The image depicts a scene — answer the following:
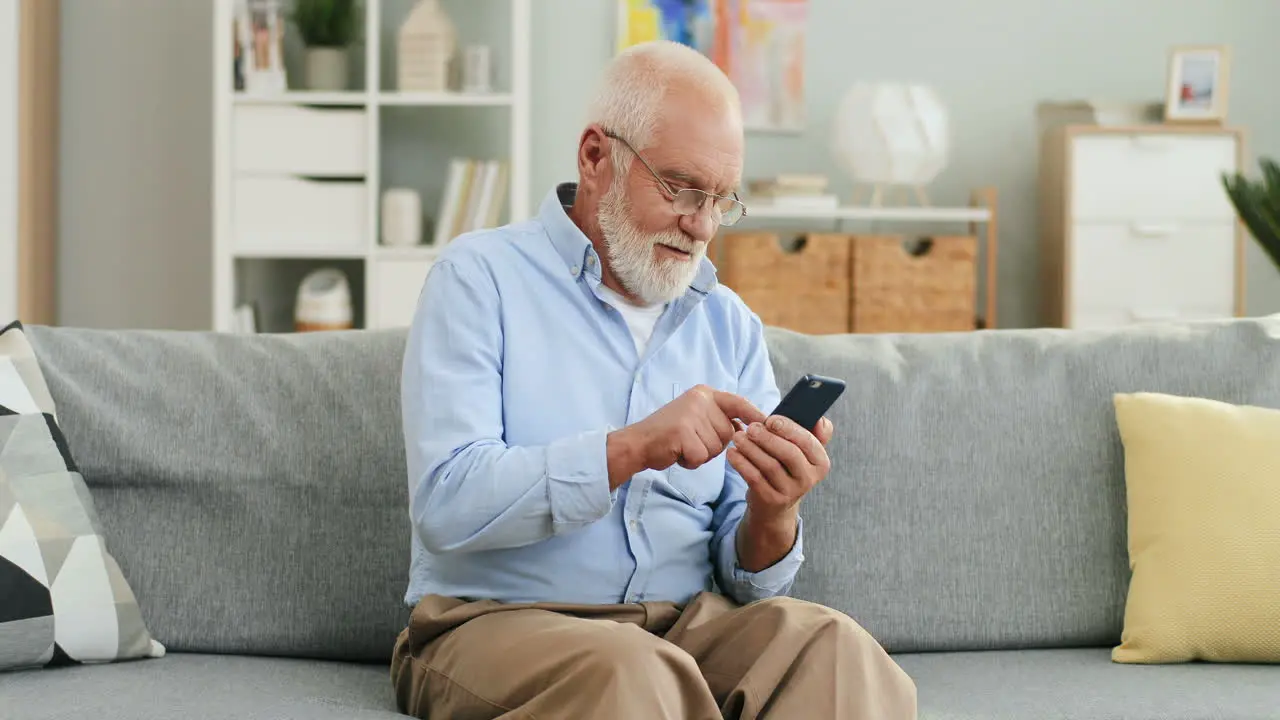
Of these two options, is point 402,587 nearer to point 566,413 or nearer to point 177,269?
point 566,413

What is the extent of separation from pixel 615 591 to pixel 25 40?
125 inches

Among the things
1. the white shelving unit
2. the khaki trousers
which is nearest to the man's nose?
the khaki trousers

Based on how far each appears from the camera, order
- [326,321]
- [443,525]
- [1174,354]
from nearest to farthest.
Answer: [443,525]
[1174,354]
[326,321]

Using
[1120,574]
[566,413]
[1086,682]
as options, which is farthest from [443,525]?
[1120,574]

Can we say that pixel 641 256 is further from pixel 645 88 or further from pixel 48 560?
pixel 48 560

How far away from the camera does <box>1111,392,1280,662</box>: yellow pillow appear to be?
1.73 metres

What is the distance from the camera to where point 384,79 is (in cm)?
423

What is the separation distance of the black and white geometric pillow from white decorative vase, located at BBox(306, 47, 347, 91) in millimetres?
2379

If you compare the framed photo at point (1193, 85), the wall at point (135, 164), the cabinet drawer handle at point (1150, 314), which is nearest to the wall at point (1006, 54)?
the framed photo at point (1193, 85)

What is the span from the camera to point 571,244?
167 centimetres

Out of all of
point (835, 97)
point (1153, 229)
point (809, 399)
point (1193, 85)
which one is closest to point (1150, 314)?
point (1153, 229)

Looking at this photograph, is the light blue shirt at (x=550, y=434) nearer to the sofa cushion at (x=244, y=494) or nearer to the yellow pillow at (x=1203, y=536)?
the sofa cushion at (x=244, y=494)

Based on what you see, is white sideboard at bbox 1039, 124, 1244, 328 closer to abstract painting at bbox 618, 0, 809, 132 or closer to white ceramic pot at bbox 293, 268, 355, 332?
abstract painting at bbox 618, 0, 809, 132

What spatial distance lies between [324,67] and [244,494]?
244 cm
